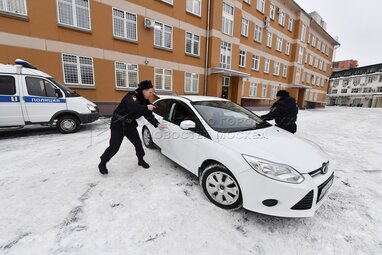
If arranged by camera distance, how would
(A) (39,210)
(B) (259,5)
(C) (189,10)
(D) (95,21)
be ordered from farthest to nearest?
1. (B) (259,5)
2. (C) (189,10)
3. (D) (95,21)
4. (A) (39,210)

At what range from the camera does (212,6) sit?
498 inches

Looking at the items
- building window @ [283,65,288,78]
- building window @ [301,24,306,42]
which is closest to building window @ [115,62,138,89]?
building window @ [283,65,288,78]

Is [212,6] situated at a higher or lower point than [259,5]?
lower

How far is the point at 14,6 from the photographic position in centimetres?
736

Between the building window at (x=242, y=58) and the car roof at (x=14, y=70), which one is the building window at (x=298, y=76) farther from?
the car roof at (x=14, y=70)

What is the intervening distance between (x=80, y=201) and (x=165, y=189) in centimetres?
123

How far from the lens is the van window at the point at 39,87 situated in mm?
5117

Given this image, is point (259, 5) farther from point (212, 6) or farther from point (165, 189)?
point (165, 189)

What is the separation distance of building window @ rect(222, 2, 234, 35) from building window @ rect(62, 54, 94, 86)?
1042 centimetres

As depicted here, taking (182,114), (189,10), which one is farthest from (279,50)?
(182,114)

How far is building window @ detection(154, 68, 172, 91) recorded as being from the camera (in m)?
11.4

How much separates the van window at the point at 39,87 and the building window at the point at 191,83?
8.69 metres

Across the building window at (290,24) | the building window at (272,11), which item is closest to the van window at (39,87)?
the building window at (272,11)

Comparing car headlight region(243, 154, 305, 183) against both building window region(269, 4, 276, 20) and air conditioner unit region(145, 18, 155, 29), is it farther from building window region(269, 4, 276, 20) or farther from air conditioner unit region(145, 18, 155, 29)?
building window region(269, 4, 276, 20)
